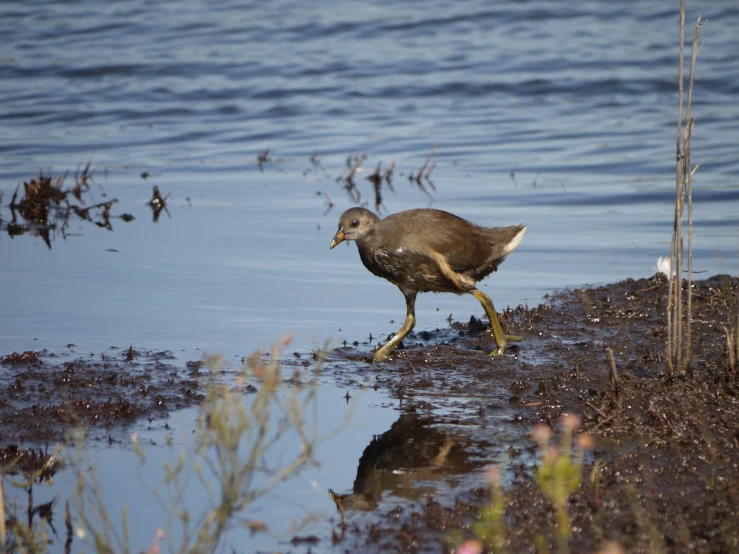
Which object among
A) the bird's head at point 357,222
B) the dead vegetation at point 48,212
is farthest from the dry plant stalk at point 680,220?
the dead vegetation at point 48,212

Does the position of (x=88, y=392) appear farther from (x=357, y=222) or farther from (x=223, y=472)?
(x=223, y=472)

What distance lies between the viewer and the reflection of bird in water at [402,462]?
4809 millimetres

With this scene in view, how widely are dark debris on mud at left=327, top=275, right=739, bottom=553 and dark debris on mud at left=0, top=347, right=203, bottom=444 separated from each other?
1.14m

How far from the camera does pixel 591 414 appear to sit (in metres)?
5.62

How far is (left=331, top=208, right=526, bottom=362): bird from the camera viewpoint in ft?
23.7

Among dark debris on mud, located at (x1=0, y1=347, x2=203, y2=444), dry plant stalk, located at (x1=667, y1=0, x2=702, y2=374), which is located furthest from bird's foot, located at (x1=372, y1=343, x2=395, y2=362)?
dry plant stalk, located at (x1=667, y1=0, x2=702, y2=374)

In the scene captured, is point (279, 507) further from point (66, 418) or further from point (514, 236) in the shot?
point (514, 236)

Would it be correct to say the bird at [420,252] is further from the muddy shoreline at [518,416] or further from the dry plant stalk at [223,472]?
the dry plant stalk at [223,472]

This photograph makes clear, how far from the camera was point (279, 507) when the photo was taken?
470cm

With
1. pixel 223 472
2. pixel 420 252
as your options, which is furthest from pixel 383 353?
pixel 223 472

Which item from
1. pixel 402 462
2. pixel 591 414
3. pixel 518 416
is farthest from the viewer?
pixel 518 416

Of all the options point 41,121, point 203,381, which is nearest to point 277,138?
point 41,121

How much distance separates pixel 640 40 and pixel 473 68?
13.6 feet

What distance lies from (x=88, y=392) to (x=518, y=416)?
248cm
